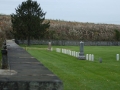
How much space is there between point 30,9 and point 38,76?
48689 mm

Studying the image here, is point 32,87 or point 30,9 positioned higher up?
point 30,9

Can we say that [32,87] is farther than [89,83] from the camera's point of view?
No

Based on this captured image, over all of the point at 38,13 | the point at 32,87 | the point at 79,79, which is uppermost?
the point at 38,13

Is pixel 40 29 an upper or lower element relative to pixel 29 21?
lower

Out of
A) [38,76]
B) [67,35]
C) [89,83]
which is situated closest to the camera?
[38,76]

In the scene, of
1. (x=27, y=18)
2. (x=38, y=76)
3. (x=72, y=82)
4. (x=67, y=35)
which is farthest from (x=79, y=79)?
(x=67, y=35)

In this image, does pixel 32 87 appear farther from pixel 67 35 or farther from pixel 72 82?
pixel 67 35

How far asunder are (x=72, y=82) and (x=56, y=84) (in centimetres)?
657

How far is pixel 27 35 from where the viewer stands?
53188 millimetres

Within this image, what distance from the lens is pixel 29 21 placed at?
5238cm

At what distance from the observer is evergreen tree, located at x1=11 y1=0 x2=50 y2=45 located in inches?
2040

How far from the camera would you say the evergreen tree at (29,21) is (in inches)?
2040

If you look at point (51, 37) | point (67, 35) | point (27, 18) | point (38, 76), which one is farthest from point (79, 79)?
point (67, 35)

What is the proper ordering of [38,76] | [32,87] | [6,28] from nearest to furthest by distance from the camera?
[32,87]
[38,76]
[6,28]
